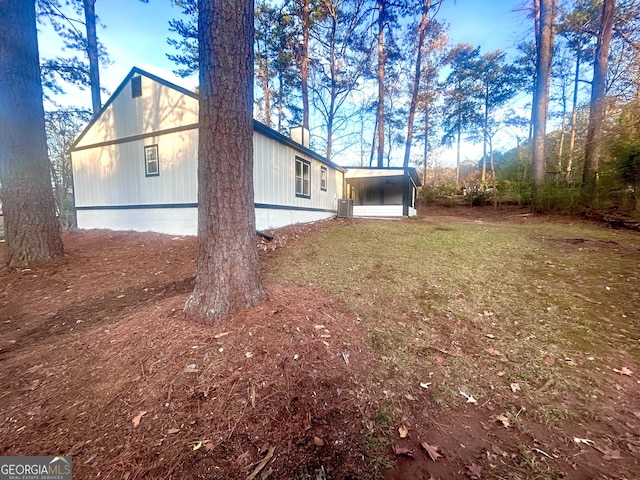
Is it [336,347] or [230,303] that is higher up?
[230,303]

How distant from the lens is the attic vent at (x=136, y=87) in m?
8.41

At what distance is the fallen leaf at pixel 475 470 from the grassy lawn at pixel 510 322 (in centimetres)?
42

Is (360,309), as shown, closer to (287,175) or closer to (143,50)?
(287,175)

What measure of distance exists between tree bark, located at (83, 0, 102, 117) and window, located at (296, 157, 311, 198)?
921cm

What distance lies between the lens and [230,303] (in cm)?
244

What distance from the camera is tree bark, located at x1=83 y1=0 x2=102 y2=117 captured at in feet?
36.6

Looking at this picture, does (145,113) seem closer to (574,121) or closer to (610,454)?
(610,454)

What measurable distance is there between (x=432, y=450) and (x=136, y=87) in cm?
1139

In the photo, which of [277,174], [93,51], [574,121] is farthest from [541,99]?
[93,51]

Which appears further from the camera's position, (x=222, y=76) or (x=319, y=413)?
(x=222, y=76)

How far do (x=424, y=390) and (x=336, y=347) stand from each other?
0.75 metres

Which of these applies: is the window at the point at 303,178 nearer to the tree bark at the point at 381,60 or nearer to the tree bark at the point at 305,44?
the tree bark at the point at 305,44

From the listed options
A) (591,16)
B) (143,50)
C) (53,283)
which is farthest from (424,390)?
(591,16)

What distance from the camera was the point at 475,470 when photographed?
1.44 metres
